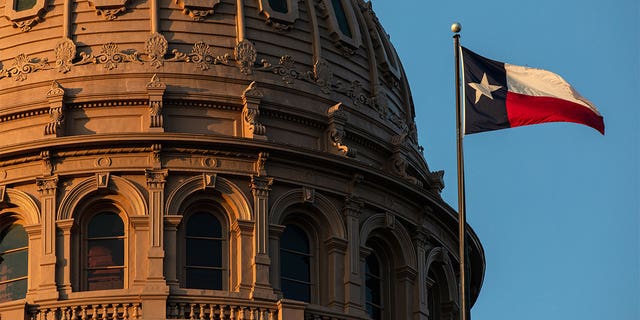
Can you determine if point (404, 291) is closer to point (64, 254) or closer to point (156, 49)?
point (156, 49)

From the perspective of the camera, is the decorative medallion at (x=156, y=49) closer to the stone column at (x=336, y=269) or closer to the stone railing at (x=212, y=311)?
the stone column at (x=336, y=269)

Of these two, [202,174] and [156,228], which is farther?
[202,174]

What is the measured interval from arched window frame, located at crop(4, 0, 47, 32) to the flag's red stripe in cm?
2165

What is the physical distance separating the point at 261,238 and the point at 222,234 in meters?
1.29

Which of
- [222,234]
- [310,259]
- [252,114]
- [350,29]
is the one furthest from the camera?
[350,29]

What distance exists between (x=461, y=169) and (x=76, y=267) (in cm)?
1755

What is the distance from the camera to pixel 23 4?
73562 millimetres

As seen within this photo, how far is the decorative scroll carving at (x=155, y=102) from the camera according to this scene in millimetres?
69125

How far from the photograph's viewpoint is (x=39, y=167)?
68750 millimetres

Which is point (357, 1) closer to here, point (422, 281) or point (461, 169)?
point (422, 281)

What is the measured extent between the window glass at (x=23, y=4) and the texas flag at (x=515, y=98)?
21592 millimetres

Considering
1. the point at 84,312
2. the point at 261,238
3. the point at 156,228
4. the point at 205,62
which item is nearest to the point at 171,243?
the point at 156,228

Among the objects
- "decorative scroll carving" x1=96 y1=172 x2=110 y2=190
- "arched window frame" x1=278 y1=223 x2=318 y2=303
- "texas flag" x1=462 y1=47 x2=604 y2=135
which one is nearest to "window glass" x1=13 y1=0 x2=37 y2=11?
"decorative scroll carving" x1=96 y1=172 x2=110 y2=190

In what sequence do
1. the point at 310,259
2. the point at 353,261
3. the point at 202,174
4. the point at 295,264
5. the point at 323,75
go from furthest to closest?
the point at 323,75 → the point at 310,259 → the point at 353,261 → the point at 295,264 → the point at 202,174
